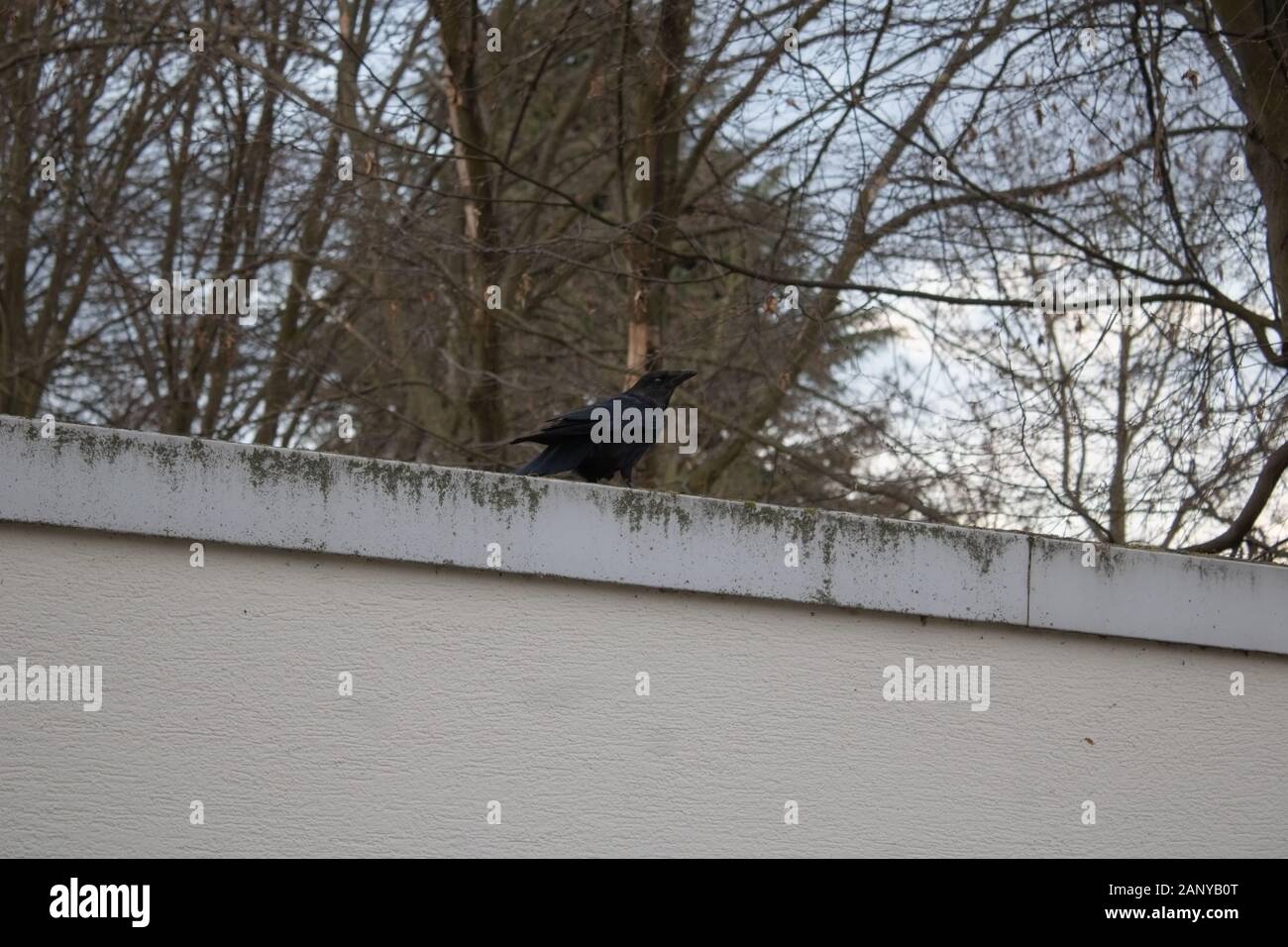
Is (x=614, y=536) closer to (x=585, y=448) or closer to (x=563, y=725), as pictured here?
(x=563, y=725)

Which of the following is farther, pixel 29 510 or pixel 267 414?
pixel 267 414

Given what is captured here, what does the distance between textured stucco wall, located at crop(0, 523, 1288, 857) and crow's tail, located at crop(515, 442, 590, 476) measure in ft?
3.42

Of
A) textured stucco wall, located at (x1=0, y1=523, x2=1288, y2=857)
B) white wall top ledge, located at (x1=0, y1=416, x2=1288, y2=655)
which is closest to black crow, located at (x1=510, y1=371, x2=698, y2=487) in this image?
white wall top ledge, located at (x1=0, y1=416, x2=1288, y2=655)

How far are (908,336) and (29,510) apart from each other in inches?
274

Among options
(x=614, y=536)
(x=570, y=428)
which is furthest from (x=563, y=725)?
(x=570, y=428)

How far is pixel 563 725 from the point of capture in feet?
13.4

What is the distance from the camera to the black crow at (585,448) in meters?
5.07

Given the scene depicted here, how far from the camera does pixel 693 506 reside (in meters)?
4.19

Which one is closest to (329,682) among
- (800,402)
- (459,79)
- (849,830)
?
(849,830)

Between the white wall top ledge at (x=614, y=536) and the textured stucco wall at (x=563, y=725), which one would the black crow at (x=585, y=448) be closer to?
the white wall top ledge at (x=614, y=536)

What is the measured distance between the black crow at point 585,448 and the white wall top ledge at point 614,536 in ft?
2.59

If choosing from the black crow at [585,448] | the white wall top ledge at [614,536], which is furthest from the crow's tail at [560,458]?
the white wall top ledge at [614,536]

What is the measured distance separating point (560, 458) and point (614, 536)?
1.08 m

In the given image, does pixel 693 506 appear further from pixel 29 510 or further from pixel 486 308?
pixel 486 308
